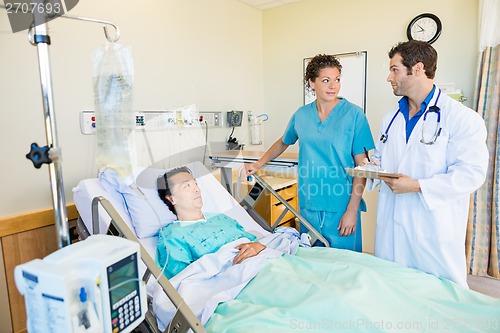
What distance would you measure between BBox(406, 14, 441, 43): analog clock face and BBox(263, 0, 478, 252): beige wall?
0.18 ft

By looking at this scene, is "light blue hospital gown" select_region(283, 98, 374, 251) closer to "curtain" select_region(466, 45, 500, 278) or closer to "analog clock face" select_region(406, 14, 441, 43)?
"curtain" select_region(466, 45, 500, 278)

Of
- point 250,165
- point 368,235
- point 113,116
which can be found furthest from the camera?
point 368,235

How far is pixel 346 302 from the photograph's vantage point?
3.61 feet

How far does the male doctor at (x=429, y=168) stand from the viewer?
1435 mm

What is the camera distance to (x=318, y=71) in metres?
1.85

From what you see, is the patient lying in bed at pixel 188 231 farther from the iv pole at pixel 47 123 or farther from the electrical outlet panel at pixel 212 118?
the electrical outlet panel at pixel 212 118

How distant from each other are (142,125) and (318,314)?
166 centimetres

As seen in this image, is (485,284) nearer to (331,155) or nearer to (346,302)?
(331,155)

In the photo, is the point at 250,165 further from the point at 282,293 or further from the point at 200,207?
the point at 282,293

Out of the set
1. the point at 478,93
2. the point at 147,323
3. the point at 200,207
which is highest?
the point at 478,93

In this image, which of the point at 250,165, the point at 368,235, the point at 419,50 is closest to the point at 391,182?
the point at 419,50

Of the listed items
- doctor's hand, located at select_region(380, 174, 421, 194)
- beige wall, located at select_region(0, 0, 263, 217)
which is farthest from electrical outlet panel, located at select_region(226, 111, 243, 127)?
doctor's hand, located at select_region(380, 174, 421, 194)

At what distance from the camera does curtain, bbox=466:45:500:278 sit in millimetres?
2436

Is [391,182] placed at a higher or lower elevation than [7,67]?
lower
